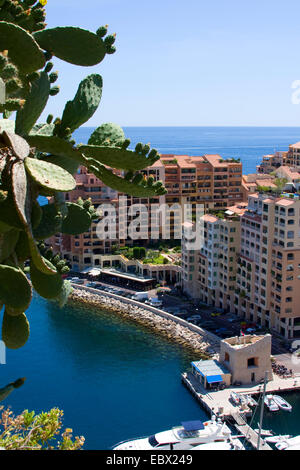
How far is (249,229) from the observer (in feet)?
122

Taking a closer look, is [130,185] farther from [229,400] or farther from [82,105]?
[229,400]

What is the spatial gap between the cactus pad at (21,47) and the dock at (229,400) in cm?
2251

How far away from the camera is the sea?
26.0m

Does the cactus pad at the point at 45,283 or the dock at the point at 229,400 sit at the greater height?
the cactus pad at the point at 45,283

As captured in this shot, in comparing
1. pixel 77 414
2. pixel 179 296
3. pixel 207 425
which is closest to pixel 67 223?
pixel 207 425

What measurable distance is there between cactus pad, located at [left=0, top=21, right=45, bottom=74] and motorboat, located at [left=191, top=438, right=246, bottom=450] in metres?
19.0

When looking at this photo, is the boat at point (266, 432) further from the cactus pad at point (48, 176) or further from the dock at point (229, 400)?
the cactus pad at point (48, 176)

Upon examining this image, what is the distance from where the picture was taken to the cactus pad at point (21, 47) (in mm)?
3398

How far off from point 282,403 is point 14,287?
86.7ft

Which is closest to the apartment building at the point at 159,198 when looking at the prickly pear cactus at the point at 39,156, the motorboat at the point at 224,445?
the motorboat at the point at 224,445

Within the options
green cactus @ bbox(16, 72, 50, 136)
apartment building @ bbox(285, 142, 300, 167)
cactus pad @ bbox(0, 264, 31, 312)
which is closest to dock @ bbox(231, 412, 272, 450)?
cactus pad @ bbox(0, 264, 31, 312)

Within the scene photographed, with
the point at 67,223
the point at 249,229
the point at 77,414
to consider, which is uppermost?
the point at 67,223

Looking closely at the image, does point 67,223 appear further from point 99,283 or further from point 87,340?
point 99,283

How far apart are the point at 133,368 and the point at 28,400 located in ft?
22.3
